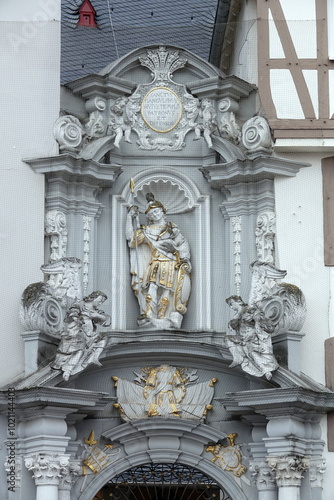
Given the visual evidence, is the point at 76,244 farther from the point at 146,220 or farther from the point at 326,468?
the point at 326,468

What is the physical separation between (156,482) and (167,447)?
1.29 feet

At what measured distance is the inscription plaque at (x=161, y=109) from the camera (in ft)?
51.8

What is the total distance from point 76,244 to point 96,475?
6.98ft

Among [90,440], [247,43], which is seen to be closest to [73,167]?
[247,43]

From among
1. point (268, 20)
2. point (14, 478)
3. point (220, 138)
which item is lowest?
point (14, 478)

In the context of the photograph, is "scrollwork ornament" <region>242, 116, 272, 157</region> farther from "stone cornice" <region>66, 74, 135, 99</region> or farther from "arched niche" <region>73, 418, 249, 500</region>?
"arched niche" <region>73, 418, 249, 500</region>

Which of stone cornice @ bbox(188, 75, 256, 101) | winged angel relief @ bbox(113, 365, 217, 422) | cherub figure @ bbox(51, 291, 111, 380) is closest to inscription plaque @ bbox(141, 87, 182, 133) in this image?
stone cornice @ bbox(188, 75, 256, 101)

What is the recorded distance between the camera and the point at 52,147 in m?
15.3

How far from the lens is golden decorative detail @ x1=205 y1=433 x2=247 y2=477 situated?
14930mm

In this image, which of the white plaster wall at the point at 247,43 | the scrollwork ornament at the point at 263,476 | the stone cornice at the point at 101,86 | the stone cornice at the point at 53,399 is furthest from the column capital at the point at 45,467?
Answer: the white plaster wall at the point at 247,43

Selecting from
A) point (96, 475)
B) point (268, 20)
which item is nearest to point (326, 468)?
point (96, 475)

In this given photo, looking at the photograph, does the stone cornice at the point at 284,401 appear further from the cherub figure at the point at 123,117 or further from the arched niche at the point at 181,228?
the cherub figure at the point at 123,117

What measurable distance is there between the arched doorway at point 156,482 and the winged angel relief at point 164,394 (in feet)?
1.62

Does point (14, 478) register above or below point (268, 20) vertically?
below
